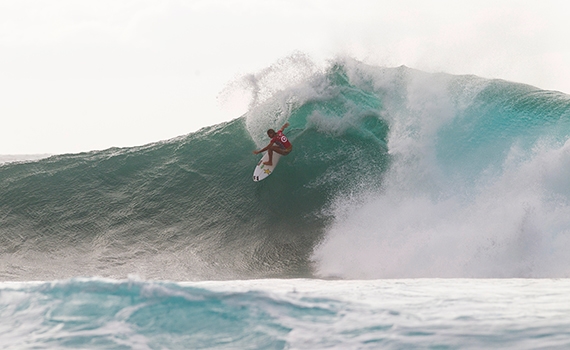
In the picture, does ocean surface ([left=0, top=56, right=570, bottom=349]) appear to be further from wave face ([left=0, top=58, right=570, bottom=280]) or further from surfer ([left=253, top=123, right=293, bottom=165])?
surfer ([left=253, top=123, right=293, bottom=165])

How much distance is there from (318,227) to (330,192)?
90 cm

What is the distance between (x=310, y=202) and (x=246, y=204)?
1.12 metres

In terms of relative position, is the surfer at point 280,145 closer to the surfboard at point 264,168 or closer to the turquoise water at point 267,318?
the surfboard at point 264,168

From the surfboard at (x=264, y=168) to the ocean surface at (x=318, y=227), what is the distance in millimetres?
118

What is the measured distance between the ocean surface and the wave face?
3cm

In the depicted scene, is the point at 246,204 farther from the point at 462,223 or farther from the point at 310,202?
the point at 462,223

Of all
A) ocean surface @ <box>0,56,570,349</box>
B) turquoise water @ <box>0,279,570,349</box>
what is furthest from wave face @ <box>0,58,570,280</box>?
→ turquoise water @ <box>0,279,570,349</box>

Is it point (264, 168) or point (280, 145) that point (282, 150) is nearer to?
point (280, 145)

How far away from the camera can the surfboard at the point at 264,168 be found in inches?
378

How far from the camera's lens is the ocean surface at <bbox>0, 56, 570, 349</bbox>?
3432 millimetres

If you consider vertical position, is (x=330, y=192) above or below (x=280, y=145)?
below

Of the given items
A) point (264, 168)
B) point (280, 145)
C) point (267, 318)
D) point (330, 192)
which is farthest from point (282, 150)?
point (267, 318)

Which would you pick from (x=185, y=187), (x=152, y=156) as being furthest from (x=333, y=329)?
(x=152, y=156)

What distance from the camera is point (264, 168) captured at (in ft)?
31.6
